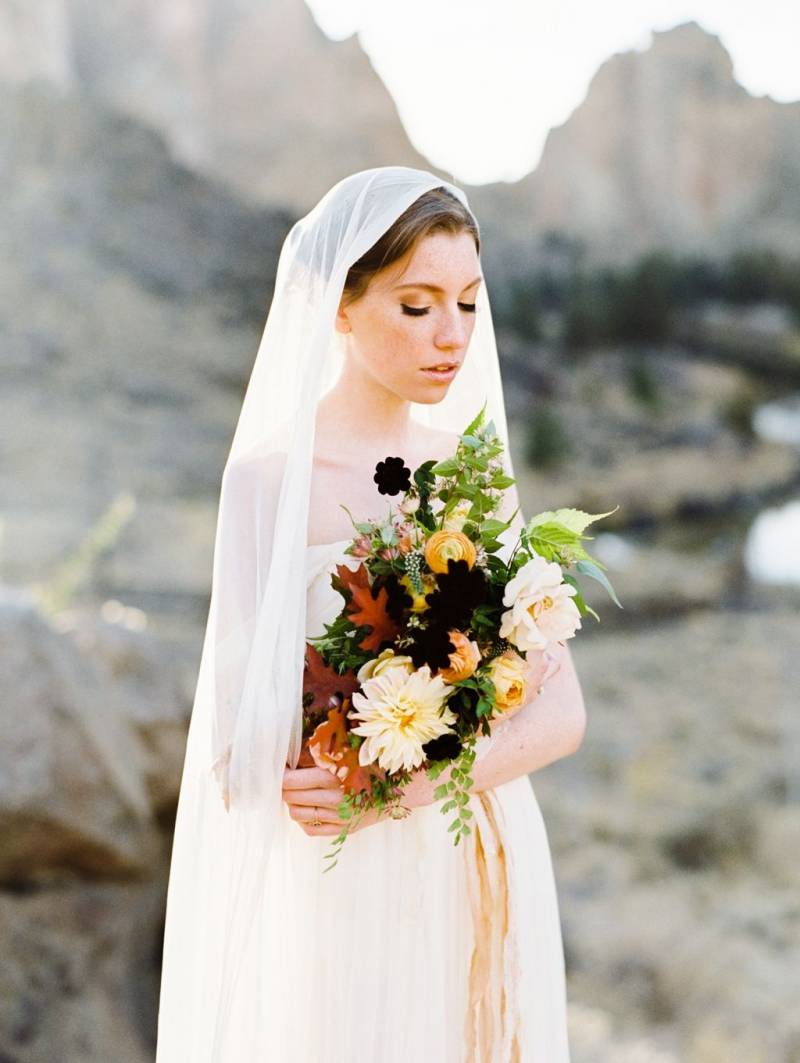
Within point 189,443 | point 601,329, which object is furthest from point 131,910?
point 601,329

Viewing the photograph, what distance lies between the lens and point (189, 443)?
8.84 m

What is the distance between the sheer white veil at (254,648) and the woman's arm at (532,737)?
21cm

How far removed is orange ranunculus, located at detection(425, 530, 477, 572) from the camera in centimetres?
131

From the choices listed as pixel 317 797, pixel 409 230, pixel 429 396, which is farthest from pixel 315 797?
pixel 409 230

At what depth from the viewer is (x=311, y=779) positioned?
1401 millimetres

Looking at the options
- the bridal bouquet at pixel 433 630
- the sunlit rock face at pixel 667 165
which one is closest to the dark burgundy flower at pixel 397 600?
the bridal bouquet at pixel 433 630

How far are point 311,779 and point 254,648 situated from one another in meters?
0.17

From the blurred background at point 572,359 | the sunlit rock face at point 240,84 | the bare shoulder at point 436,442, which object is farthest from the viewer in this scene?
the sunlit rock face at point 240,84

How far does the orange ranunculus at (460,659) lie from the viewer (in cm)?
130

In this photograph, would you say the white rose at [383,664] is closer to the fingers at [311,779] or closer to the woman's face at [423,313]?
the fingers at [311,779]

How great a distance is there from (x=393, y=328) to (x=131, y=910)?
8.46 ft

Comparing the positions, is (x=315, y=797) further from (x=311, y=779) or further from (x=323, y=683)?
(x=323, y=683)

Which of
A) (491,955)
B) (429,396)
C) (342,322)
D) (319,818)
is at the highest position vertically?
(342,322)

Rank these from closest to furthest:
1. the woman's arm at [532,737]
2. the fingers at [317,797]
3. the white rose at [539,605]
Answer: the white rose at [539,605]
the fingers at [317,797]
the woman's arm at [532,737]
